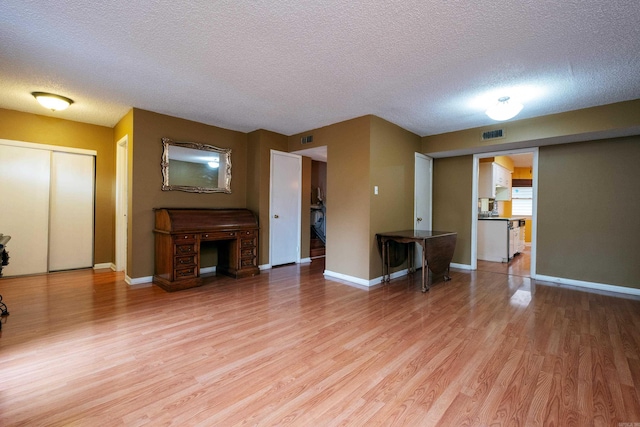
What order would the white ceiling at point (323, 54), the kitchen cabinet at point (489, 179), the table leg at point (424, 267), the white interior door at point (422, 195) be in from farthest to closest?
1. the kitchen cabinet at point (489, 179)
2. the white interior door at point (422, 195)
3. the table leg at point (424, 267)
4. the white ceiling at point (323, 54)

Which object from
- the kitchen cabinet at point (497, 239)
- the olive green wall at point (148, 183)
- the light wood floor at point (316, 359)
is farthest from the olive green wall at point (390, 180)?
the olive green wall at point (148, 183)

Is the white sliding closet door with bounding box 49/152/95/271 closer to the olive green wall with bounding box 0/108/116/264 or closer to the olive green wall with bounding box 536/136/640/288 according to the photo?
the olive green wall with bounding box 0/108/116/264

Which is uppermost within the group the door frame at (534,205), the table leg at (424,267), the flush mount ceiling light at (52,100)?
the flush mount ceiling light at (52,100)

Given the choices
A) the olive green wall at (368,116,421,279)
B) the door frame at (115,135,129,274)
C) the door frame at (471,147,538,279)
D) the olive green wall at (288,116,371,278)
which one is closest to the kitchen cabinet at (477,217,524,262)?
the door frame at (471,147,538,279)

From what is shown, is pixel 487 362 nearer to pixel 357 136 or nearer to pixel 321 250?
pixel 357 136

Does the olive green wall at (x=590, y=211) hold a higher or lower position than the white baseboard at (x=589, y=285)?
higher

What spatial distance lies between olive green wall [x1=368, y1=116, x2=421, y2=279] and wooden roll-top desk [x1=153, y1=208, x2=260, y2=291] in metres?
1.81

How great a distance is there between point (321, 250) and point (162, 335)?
156 inches

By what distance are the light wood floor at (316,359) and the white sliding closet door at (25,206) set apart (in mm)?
1059

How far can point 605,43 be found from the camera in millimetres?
2117

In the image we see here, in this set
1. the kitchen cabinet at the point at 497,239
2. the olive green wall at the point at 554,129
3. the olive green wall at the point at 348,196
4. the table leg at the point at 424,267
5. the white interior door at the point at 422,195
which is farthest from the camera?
the kitchen cabinet at the point at 497,239

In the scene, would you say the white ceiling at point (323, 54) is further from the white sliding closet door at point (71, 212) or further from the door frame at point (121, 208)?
the white sliding closet door at point (71, 212)

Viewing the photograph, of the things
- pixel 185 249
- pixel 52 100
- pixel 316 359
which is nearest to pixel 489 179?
pixel 316 359

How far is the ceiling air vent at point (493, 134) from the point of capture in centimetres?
403
